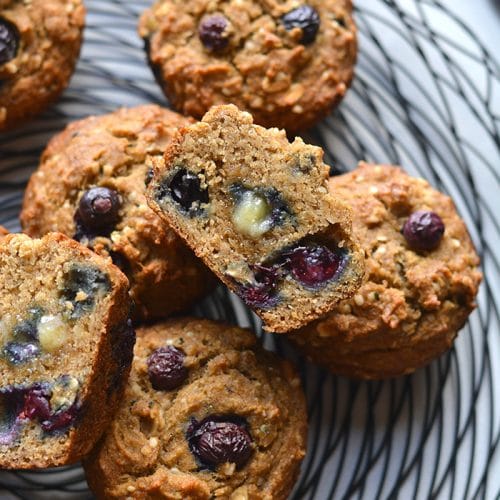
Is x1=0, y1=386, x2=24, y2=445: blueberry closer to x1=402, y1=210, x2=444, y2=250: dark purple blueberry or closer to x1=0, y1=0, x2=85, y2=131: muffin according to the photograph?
x1=0, y1=0, x2=85, y2=131: muffin

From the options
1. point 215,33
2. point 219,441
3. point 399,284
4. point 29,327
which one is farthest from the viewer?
point 215,33

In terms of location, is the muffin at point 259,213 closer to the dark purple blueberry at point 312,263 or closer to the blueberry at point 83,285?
the dark purple blueberry at point 312,263

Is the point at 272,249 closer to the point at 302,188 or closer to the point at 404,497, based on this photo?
the point at 302,188

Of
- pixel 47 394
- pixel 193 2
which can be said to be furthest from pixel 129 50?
pixel 47 394

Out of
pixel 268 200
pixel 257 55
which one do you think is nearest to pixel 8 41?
pixel 257 55

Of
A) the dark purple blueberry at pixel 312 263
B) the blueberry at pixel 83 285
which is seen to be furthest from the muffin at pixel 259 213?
the blueberry at pixel 83 285

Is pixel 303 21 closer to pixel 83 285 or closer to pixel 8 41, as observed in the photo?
pixel 8 41
